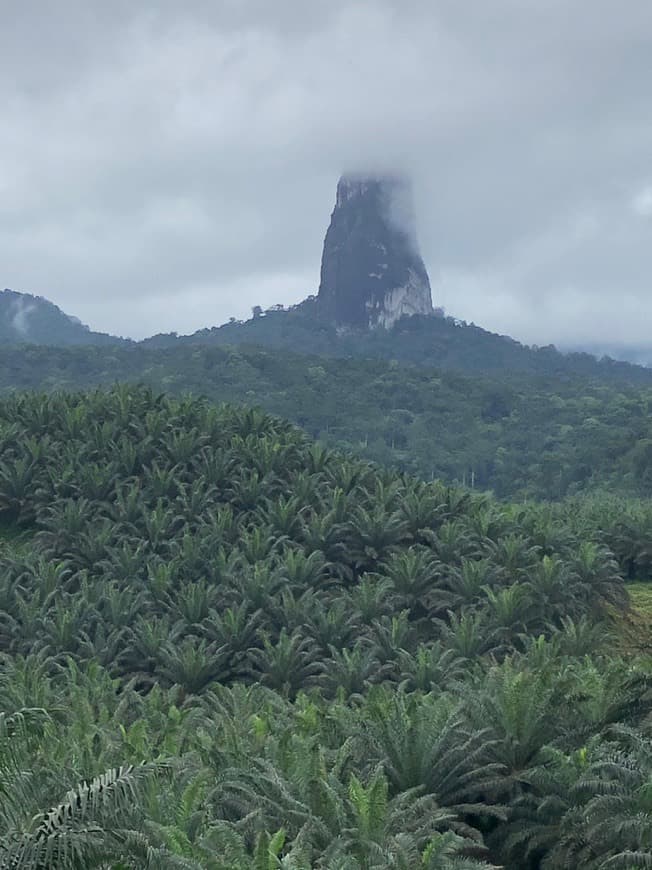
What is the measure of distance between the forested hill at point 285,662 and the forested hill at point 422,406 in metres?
43.3

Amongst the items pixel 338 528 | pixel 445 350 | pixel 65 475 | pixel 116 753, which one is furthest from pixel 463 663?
pixel 445 350

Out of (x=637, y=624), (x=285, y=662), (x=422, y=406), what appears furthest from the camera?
(x=422, y=406)

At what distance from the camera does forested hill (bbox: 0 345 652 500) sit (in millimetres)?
89500

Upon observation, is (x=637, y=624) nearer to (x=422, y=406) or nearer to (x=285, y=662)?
(x=285, y=662)

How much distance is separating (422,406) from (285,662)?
92.4 metres

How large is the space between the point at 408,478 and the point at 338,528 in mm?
6913

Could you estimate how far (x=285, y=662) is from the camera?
2788 centimetres

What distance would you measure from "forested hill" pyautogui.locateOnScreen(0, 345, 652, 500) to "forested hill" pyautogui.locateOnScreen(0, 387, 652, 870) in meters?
43.3

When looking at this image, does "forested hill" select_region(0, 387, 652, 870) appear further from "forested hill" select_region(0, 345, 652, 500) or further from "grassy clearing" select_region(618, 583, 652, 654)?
"forested hill" select_region(0, 345, 652, 500)

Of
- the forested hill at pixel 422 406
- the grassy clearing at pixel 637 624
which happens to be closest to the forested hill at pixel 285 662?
the grassy clearing at pixel 637 624

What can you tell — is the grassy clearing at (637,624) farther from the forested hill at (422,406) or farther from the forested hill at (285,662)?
the forested hill at (422,406)

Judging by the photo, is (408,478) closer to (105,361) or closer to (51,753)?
(51,753)

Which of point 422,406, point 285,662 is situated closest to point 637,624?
point 285,662

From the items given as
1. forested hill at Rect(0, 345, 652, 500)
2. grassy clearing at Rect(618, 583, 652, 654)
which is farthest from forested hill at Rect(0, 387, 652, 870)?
forested hill at Rect(0, 345, 652, 500)
